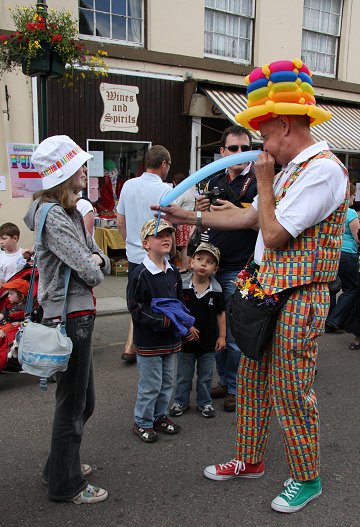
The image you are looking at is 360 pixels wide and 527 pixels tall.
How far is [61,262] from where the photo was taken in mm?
2381

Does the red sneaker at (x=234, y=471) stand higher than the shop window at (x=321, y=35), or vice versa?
the shop window at (x=321, y=35)

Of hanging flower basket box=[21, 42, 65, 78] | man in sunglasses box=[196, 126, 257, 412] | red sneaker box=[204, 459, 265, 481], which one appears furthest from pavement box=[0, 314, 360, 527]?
hanging flower basket box=[21, 42, 65, 78]

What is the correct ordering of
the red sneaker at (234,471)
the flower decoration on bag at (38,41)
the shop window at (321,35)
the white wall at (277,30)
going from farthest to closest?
the shop window at (321,35) < the white wall at (277,30) < the flower decoration on bag at (38,41) < the red sneaker at (234,471)

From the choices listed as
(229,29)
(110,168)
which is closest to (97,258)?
(110,168)

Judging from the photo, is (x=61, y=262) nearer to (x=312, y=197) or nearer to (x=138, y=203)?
(x=312, y=197)

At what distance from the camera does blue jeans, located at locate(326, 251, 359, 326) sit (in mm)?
5809

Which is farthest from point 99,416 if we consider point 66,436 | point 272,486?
point 272,486

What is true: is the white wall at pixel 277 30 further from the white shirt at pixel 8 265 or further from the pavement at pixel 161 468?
the pavement at pixel 161 468

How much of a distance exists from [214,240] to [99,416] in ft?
5.10

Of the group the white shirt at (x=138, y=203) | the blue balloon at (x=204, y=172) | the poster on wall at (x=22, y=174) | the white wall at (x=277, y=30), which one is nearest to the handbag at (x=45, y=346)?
the blue balloon at (x=204, y=172)

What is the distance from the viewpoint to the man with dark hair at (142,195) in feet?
14.2

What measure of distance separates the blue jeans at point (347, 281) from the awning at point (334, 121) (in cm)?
369

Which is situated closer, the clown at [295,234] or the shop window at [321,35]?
the clown at [295,234]

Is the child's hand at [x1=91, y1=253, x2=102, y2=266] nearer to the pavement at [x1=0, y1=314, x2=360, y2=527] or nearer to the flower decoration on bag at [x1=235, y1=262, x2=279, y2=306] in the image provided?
the flower decoration on bag at [x1=235, y1=262, x2=279, y2=306]
